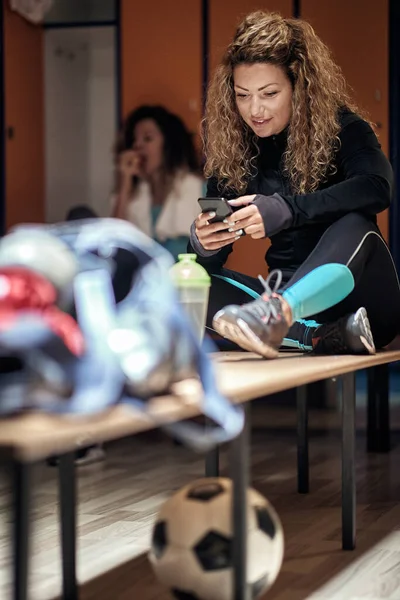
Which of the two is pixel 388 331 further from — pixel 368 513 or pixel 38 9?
pixel 38 9

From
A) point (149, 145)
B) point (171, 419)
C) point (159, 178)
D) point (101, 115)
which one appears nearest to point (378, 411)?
point (171, 419)

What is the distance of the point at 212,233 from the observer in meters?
1.96

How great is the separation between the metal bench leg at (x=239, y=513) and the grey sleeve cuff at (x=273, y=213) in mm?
664

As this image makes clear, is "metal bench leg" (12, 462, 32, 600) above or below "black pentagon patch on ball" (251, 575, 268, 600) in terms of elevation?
above

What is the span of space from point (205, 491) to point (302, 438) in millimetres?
1099

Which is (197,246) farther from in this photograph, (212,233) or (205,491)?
(205,491)

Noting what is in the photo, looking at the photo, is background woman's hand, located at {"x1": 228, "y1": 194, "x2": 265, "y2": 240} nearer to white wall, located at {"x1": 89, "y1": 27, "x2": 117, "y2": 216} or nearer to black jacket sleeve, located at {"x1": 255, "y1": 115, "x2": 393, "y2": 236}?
black jacket sleeve, located at {"x1": 255, "y1": 115, "x2": 393, "y2": 236}

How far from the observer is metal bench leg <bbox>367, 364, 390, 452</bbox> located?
322cm

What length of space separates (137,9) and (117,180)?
0.93m

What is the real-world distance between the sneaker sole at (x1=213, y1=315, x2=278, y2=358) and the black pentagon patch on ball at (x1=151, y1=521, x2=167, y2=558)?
362 mm

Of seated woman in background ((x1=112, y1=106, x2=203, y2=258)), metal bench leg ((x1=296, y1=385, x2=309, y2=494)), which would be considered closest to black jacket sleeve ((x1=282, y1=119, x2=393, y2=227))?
metal bench leg ((x1=296, y1=385, x2=309, y2=494))

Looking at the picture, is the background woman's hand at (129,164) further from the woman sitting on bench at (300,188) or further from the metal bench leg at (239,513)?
the metal bench leg at (239,513)

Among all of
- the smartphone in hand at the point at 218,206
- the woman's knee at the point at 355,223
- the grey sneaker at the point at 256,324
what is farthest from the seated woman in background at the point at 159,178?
the grey sneaker at the point at 256,324

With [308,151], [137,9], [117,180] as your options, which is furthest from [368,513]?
[137,9]
